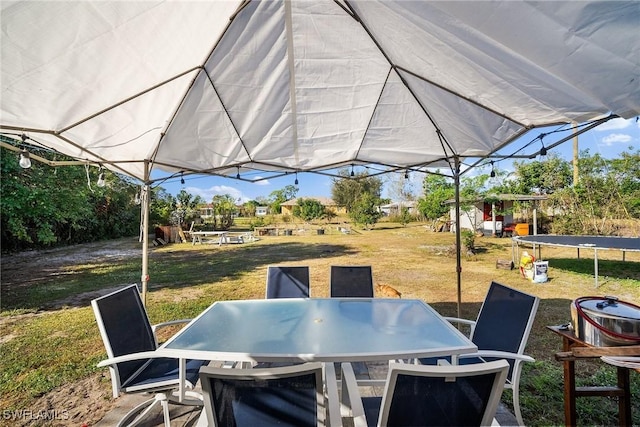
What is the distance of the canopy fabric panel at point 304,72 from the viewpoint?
4.94 ft

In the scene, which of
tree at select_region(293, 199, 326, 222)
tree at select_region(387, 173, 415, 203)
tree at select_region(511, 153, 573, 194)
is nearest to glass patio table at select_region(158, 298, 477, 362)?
tree at select_region(511, 153, 573, 194)

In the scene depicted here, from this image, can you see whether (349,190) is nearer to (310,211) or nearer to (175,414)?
(310,211)

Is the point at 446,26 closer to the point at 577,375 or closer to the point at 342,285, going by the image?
the point at 342,285

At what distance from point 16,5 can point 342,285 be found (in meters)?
3.27

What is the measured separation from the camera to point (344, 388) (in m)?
2.11

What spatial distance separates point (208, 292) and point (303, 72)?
5326 mm

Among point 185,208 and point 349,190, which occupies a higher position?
point 349,190

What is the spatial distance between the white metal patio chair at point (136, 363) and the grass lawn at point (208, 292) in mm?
642

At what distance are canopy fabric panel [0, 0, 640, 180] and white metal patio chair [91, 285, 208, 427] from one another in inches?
60.5

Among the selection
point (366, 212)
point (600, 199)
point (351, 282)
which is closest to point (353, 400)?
point (351, 282)

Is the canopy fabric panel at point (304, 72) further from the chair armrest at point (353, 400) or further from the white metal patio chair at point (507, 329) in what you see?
the chair armrest at point (353, 400)

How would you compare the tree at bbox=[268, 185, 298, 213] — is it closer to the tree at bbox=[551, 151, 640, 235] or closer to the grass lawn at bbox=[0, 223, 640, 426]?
the grass lawn at bbox=[0, 223, 640, 426]

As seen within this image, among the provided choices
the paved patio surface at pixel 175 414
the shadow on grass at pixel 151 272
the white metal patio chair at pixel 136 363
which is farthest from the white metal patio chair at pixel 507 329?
the shadow on grass at pixel 151 272

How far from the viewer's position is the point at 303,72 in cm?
241
